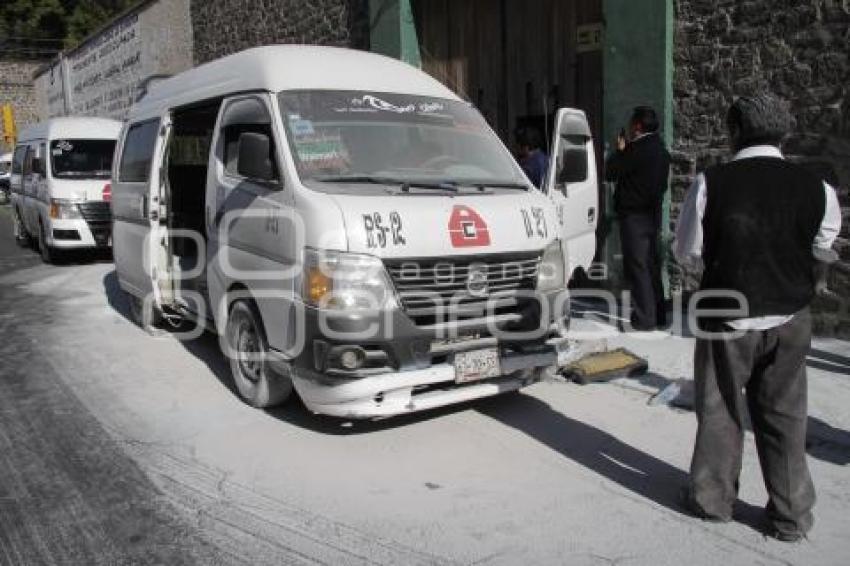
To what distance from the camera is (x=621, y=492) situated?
13.5ft

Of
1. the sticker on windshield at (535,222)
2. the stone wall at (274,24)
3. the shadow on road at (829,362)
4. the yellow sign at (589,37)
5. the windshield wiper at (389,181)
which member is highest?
the stone wall at (274,24)

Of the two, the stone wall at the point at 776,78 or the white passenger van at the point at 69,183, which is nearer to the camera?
the stone wall at the point at 776,78

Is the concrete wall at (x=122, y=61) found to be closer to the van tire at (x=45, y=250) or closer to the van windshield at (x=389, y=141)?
the van tire at (x=45, y=250)

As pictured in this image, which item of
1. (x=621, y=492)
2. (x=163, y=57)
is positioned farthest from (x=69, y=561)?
(x=163, y=57)

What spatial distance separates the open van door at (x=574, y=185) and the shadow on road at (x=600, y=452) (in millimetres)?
1189

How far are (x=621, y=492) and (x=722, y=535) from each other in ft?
2.00

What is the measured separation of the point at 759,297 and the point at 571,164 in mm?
3103

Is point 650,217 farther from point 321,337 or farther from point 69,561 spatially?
point 69,561

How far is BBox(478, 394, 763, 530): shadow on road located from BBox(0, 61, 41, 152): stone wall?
4343 cm

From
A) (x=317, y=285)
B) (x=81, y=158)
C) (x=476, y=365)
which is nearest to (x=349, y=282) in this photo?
(x=317, y=285)

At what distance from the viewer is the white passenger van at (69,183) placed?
12.2 m

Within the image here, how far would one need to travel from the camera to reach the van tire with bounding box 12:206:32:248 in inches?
596

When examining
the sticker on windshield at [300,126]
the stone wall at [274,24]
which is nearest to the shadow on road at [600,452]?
the sticker on windshield at [300,126]

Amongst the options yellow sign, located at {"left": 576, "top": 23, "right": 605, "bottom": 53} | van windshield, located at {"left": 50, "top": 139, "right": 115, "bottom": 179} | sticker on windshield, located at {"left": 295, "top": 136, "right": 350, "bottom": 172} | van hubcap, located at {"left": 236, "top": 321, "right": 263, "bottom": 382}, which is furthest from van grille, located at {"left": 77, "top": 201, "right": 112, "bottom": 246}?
sticker on windshield, located at {"left": 295, "top": 136, "right": 350, "bottom": 172}
